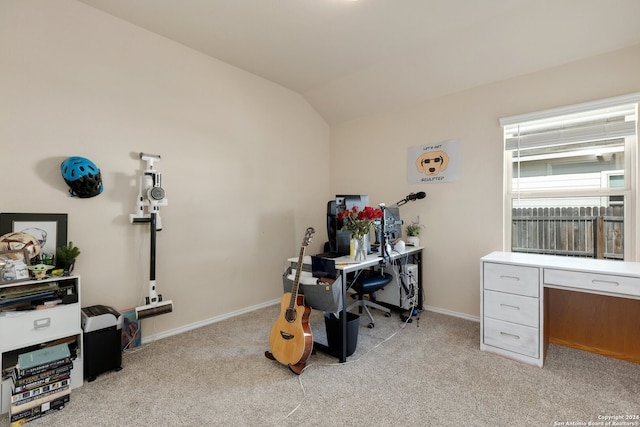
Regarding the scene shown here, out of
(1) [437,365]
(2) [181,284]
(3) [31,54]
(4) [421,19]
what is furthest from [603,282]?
(3) [31,54]

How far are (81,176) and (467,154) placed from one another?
3463 mm

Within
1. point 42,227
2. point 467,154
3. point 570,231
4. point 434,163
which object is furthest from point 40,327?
point 570,231

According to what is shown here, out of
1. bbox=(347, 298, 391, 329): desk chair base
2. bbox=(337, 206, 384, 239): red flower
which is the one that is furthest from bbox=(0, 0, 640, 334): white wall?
bbox=(337, 206, 384, 239): red flower

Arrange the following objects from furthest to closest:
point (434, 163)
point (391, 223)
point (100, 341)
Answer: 1. point (434, 163)
2. point (391, 223)
3. point (100, 341)

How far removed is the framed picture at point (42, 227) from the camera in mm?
2023

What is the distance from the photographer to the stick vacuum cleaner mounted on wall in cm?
250

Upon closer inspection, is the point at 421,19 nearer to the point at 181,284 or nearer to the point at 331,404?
the point at 331,404

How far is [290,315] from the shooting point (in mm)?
2176

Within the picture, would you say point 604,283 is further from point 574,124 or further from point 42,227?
point 42,227

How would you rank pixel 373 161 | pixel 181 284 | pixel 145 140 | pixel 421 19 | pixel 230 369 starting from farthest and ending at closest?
pixel 373 161 < pixel 181 284 < pixel 145 140 < pixel 421 19 < pixel 230 369

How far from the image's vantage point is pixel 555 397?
184cm

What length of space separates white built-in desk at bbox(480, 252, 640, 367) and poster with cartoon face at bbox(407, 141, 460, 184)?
1.08m

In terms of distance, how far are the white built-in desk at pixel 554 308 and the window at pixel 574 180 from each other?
1.28ft

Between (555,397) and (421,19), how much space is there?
2.86 metres
